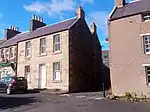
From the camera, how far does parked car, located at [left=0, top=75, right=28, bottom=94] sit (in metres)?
23.1

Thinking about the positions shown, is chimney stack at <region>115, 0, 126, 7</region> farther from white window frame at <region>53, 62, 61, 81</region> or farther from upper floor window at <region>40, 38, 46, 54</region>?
upper floor window at <region>40, 38, 46, 54</region>

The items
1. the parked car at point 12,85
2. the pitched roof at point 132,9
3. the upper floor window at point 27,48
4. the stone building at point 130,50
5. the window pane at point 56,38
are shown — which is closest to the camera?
the stone building at point 130,50

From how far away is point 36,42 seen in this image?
2838cm

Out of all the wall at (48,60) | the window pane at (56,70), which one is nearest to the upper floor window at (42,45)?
the wall at (48,60)

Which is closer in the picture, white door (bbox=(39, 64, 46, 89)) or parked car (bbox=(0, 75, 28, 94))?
parked car (bbox=(0, 75, 28, 94))

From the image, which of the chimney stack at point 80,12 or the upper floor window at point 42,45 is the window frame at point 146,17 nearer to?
the chimney stack at point 80,12

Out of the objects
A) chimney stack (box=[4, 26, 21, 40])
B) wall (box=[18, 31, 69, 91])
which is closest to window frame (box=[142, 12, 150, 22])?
wall (box=[18, 31, 69, 91])

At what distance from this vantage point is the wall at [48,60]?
25.0m

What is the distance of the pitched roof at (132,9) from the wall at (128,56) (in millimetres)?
433

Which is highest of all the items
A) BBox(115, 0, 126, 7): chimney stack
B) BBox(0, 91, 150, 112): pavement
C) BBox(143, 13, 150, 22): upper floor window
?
BBox(115, 0, 126, 7): chimney stack

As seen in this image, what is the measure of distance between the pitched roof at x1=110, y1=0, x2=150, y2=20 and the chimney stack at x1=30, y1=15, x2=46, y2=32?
42.6 feet

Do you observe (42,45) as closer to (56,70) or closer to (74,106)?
(56,70)

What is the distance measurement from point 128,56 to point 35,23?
16.3m

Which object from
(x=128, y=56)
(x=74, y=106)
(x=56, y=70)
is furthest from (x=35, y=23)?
(x=74, y=106)
